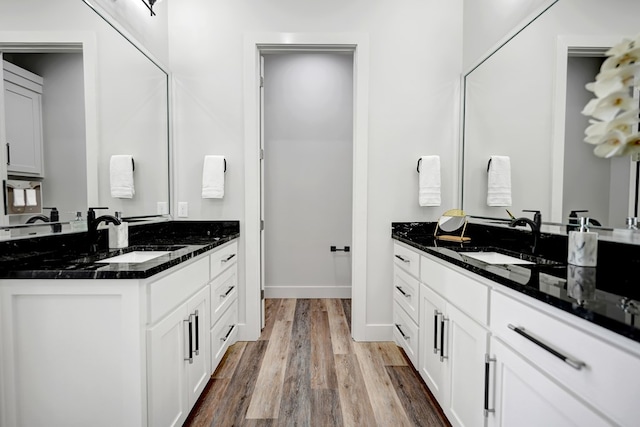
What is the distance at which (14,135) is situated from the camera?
3.92 ft

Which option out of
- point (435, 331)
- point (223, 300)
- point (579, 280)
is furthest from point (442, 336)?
point (223, 300)

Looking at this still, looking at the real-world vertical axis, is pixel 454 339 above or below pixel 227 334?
above

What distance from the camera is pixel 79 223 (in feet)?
4.97

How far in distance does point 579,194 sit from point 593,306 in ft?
2.75

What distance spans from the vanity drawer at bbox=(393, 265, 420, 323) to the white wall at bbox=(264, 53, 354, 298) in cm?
114

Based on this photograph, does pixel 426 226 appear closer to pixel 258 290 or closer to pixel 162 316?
pixel 258 290

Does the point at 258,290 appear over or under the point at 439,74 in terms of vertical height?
under

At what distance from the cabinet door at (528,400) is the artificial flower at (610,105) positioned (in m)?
0.70

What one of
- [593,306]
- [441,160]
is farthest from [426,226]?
[593,306]

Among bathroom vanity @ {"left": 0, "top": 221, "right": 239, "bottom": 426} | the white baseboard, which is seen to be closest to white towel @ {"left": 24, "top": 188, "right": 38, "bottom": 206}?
bathroom vanity @ {"left": 0, "top": 221, "right": 239, "bottom": 426}

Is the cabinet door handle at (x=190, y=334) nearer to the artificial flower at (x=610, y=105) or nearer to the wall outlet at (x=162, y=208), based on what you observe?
the wall outlet at (x=162, y=208)

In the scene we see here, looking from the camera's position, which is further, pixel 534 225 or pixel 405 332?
pixel 405 332

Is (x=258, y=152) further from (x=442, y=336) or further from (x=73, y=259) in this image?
(x=442, y=336)

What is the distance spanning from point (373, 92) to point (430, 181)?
809 mm
